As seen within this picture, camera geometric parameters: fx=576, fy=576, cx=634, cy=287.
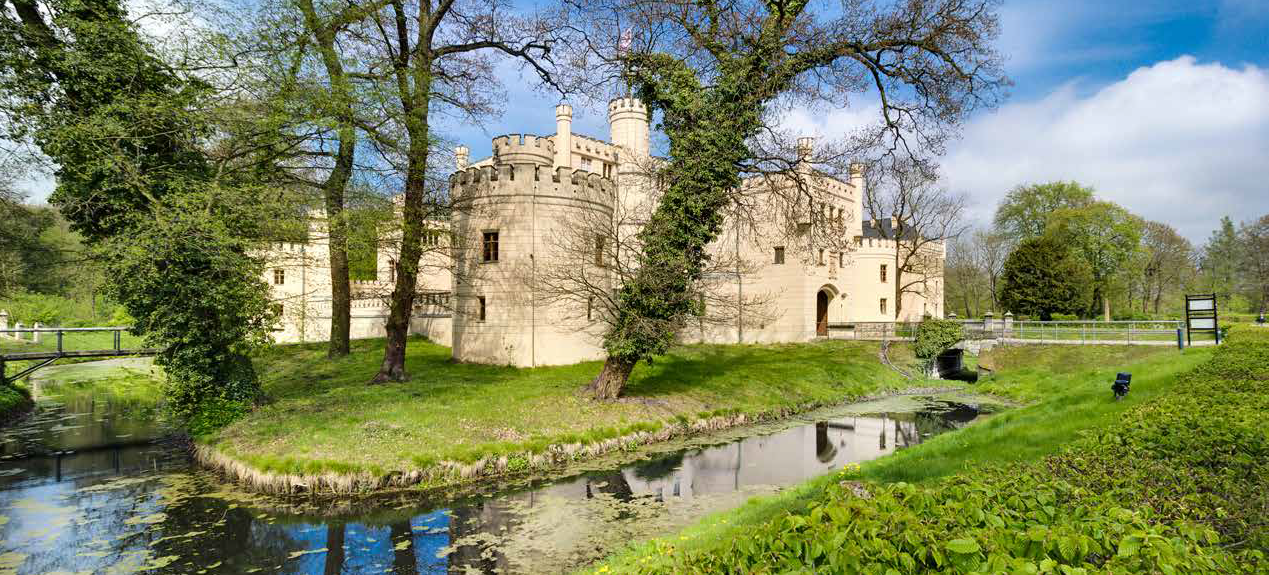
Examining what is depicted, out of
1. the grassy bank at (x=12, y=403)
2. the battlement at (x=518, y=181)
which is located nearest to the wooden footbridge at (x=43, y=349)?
the grassy bank at (x=12, y=403)

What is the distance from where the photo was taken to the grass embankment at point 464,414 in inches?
403

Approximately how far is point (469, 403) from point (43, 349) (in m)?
24.4

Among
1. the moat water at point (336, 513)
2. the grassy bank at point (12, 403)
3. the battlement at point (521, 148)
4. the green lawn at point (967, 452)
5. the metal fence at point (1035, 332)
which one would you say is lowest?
the moat water at point (336, 513)

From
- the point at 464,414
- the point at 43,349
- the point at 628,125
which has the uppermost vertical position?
the point at 628,125

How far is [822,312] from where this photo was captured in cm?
3422

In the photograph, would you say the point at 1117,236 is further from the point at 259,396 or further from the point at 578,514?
the point at 259,396

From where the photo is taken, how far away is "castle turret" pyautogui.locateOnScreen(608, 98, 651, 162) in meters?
33.4

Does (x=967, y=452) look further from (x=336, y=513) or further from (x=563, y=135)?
(x=563, y=135)

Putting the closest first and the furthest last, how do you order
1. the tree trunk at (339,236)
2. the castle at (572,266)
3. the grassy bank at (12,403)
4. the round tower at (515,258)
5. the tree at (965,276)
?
the tree trunk at (339,236), the castle at (572,266), the grassy bank at (12,403), the round tower at (515,258), the tree at (965,276)

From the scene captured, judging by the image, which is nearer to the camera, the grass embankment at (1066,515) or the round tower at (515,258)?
the grass embankment at (1066,515)

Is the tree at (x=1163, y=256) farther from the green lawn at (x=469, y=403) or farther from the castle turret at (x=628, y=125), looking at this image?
the castle turret at (x=628, y=125)

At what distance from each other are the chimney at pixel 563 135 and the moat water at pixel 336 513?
28820 millimetres

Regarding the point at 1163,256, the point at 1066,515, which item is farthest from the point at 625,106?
the point at 1163,256

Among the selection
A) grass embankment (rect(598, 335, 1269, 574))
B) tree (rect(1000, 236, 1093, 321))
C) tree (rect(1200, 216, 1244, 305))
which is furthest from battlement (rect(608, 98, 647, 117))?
tree (rect(1200, 216, 1244, 305))
